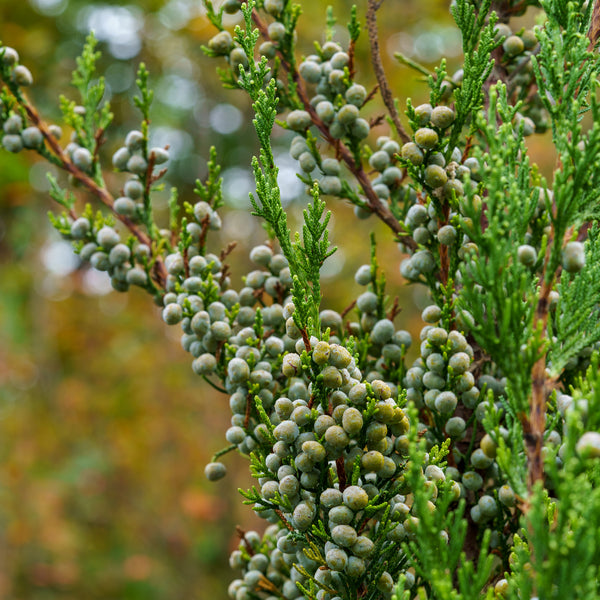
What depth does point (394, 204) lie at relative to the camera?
1.46m

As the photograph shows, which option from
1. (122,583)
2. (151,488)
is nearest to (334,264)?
(151,488)

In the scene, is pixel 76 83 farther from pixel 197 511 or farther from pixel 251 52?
pixel 197 511

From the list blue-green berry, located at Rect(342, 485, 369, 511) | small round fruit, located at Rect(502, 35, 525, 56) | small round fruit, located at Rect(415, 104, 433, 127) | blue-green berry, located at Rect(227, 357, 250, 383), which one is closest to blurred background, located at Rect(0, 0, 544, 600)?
small round fruit, located at Rect(502, 35, 525, 56)

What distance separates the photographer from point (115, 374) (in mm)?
6344

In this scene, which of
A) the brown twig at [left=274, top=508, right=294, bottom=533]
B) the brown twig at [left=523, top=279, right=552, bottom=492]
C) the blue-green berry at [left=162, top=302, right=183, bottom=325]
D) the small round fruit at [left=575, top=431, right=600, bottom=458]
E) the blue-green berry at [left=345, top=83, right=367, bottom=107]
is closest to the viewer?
the small round fruit at [left=575, top=431, right=600, bottom=458]

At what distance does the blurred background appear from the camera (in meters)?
4.96

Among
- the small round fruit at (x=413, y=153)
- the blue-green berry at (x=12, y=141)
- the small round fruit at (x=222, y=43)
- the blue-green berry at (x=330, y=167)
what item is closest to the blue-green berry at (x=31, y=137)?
the blue-green berry at (x=12, y=141)

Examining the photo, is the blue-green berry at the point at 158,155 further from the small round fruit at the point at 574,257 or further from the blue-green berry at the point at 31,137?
the small round fruit at the point at 574,257

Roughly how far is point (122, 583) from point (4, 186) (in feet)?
12.1

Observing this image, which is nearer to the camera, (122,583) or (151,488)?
(122,583)

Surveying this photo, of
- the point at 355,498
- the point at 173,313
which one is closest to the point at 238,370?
the point at 173,313

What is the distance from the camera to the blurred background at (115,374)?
4965 mm

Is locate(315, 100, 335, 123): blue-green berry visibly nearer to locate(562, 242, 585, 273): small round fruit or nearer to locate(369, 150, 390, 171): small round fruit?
locate(369, 150, 390, 171): small round fruit

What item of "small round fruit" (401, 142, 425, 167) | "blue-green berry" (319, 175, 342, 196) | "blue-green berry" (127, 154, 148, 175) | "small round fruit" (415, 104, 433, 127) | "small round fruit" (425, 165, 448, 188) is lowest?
"small round fruit" (425, 165, 448, 188)
